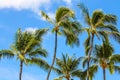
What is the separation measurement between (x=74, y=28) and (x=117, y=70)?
989 cm

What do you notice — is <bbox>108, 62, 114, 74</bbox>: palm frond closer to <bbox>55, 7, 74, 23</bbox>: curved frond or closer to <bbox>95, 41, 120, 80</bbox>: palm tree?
<bbox>95, 41, 120, 80</bbox>: palm tree

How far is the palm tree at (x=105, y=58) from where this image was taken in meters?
59.9

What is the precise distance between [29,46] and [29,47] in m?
0.20

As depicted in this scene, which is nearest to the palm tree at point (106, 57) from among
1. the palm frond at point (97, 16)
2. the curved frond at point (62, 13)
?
the palm frond at point (97, 16)

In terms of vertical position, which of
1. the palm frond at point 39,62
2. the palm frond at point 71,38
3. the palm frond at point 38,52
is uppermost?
the palm frond at point 71,38

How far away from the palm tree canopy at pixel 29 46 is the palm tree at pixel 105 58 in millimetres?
8284

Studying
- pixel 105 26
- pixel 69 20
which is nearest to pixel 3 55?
pixel 69 20

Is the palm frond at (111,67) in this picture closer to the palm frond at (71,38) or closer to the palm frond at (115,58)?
the palm frond at (115,58)

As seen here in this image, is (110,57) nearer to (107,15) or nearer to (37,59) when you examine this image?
(107,15)

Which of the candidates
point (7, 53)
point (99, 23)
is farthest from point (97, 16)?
point (7, 53)

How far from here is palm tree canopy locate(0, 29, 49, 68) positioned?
54656mm

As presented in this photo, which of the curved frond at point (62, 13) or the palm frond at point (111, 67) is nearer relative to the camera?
the curved frond at point (62, 13)

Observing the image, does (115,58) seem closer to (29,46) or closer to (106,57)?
(106,57)

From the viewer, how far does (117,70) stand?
61.3 metres
